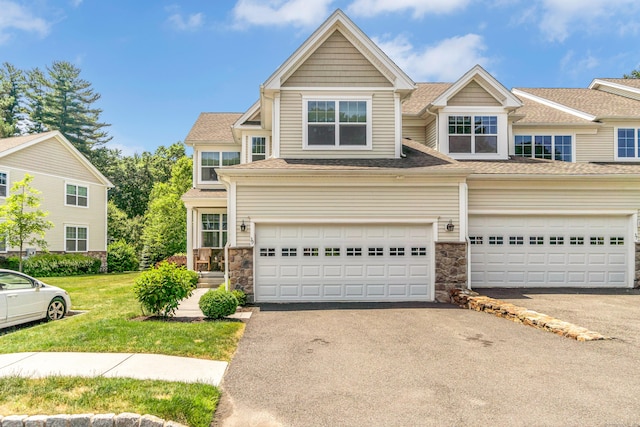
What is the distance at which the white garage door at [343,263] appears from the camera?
11578 millimetres

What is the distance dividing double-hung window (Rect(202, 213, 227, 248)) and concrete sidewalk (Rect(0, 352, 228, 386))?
35.8 ft

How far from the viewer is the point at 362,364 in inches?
241

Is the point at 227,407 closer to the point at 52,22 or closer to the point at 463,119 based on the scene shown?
the point at 463,119

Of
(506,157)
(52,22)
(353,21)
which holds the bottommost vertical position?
(506,157)

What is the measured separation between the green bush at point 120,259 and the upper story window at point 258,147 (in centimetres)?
1478

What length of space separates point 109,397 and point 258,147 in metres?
13.0

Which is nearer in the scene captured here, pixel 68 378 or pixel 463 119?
pixel 68 378

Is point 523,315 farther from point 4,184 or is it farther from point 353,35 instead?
point 4,184

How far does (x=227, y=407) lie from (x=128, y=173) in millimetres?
42474

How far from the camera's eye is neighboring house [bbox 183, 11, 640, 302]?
456 inches

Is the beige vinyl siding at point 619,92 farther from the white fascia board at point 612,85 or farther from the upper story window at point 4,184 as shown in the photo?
the upper story window at point 4,184

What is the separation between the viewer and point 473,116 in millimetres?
14664

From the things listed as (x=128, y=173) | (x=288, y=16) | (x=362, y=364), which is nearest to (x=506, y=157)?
(x=288, y=16)

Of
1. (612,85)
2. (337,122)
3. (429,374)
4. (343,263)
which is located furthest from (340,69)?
(612,85)
